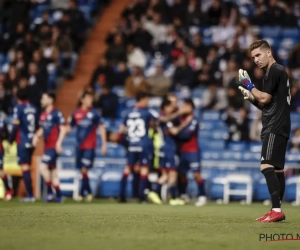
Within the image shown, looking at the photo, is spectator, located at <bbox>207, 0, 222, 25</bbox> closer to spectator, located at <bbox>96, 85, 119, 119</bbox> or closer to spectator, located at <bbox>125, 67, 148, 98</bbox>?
spectator, located at <bbox>125, 67, 148, 98</bbox>

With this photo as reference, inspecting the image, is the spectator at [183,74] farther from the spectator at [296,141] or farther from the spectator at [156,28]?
the spectator at [296,141]

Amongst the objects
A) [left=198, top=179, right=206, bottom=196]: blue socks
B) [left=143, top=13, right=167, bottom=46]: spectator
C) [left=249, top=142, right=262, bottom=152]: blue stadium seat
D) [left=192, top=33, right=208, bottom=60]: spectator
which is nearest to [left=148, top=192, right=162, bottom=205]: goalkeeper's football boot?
[left=198, top=179, right=206, bottom=196]: blue socks

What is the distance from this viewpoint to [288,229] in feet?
31.4

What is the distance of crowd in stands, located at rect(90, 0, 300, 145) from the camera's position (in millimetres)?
21578

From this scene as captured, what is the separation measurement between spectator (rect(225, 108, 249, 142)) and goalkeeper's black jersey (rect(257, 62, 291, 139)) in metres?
9.70

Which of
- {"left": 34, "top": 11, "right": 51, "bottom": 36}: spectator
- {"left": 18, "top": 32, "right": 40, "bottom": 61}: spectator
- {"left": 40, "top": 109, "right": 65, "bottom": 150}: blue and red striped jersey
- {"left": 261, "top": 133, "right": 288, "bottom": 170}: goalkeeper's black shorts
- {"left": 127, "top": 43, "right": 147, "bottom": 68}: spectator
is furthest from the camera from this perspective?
{"left": 34, "top": 11, "right": 51, "bottom": 36}: spectator

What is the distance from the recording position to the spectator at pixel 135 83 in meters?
21.7

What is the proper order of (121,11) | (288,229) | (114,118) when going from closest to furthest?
(288,229) → (114,118) → (121,11)

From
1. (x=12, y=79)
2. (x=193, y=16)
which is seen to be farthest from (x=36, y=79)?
(x=193, y=16)

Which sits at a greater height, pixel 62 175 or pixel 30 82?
pixel 30 82

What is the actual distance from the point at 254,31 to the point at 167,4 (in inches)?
114

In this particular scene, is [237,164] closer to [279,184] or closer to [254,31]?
[254,31]

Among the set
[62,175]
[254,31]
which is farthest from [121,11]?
[62,175]

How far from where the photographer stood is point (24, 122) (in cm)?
1652
